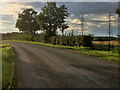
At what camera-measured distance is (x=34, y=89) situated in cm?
577

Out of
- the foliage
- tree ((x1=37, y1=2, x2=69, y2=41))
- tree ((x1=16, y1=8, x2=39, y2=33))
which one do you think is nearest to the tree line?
tree ((x1=37, y1=2, x2=69, y2=41))

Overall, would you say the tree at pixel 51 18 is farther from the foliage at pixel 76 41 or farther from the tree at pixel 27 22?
the tree at pixel 27 22

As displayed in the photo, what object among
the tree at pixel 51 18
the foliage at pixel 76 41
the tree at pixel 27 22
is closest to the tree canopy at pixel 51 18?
the tree at pixel 51 18

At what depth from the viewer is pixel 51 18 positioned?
5206cm

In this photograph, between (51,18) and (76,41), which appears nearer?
(76,41)

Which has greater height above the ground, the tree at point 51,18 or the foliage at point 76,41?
the tree at point 51,18

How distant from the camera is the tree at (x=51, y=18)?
5053 cm

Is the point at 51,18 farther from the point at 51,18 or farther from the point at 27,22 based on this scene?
the point at 27,22

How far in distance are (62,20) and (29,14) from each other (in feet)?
105

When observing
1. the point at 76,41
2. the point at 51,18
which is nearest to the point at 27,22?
the point at 51,18

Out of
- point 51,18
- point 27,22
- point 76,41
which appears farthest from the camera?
point 27,22

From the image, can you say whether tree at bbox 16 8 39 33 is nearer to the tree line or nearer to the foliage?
the tree line

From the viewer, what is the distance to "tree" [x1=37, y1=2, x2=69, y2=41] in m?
50.5

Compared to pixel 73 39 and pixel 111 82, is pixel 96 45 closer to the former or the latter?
pixel 73 39
